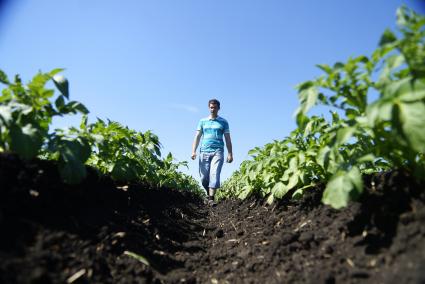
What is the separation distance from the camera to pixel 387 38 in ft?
5.99

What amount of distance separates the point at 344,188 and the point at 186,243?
1695 millimetres

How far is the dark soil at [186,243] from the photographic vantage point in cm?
163

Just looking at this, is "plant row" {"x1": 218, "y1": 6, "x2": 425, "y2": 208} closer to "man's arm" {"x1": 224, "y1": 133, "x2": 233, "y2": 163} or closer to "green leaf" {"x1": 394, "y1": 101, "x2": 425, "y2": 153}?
"green leaf" {"x1": 394, "y1": 101, "x2": 425, "y2": 153}

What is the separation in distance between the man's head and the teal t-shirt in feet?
0.46

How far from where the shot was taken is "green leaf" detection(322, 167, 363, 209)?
1920 mm

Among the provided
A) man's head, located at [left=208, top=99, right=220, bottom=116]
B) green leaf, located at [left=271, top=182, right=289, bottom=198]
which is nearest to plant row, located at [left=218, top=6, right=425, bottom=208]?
green leaf, located at [left=271, top=182, right=289, bottom=198]

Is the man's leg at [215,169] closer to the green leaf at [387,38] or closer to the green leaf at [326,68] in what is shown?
the green leaf at [326,68]

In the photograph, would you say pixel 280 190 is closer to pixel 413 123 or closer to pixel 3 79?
pixel 413 123

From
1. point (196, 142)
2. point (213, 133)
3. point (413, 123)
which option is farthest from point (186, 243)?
point (196, 142)

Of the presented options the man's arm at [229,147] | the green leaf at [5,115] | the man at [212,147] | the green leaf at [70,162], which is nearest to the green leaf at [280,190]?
the green leaf at [70,162]

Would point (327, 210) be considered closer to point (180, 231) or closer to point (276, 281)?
point (276, 281)

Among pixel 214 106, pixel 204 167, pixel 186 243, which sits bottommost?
pixel 186 243

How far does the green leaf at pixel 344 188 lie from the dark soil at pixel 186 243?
0.23m

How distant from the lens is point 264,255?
249 centimetres
